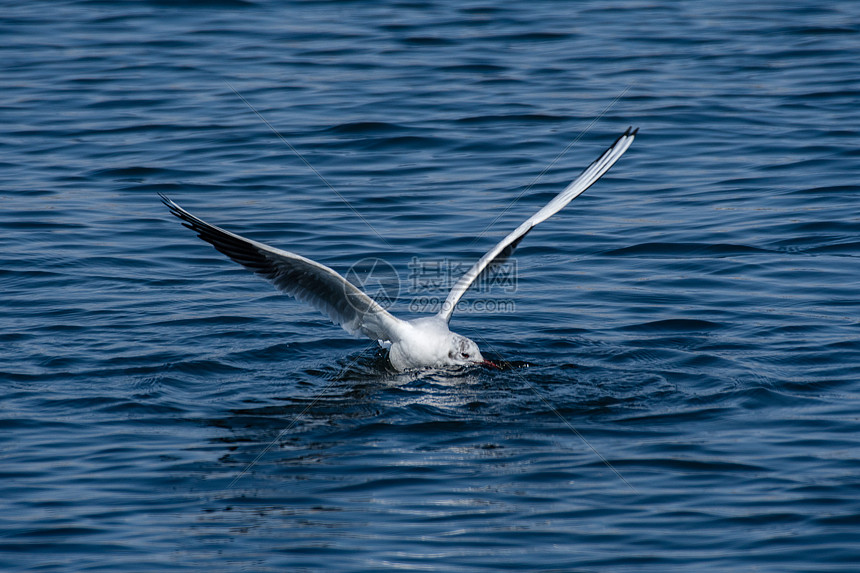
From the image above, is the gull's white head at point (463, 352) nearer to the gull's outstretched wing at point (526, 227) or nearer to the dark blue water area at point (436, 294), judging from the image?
the dark blue water area at point (436, 294)

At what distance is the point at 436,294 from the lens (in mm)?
12094

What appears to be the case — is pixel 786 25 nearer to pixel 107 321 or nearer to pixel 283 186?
pixel 283 186

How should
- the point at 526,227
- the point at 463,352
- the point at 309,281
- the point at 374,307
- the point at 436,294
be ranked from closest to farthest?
the point at 374,307 → the point at 309,281 → the point at 463,352 → the point at 526,227 → the point at 436,294

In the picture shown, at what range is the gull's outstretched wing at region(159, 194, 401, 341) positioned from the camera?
8.80m

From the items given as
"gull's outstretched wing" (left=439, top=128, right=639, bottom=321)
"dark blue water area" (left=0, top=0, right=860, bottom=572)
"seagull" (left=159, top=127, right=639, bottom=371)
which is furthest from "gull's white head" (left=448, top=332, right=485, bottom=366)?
"gull's outstretched wing" (left=439, top=128, right=639, bottom=321)

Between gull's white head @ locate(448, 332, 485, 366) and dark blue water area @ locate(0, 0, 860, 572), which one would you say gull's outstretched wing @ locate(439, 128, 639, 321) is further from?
dark blue water area @ locate(0, 0, 860, 572)

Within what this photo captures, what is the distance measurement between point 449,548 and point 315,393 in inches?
120

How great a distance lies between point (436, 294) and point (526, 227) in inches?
86.3

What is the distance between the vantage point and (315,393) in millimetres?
9406

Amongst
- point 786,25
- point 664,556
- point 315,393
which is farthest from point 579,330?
point 786,25

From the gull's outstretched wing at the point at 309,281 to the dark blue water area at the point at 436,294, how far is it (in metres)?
0.55

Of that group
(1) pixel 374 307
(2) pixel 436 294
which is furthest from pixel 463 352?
(2) pixel 436 294

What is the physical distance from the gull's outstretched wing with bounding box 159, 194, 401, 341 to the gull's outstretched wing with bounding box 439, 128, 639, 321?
2.47 ft

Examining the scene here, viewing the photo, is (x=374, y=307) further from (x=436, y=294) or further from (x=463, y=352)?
(x=436, y=294)
